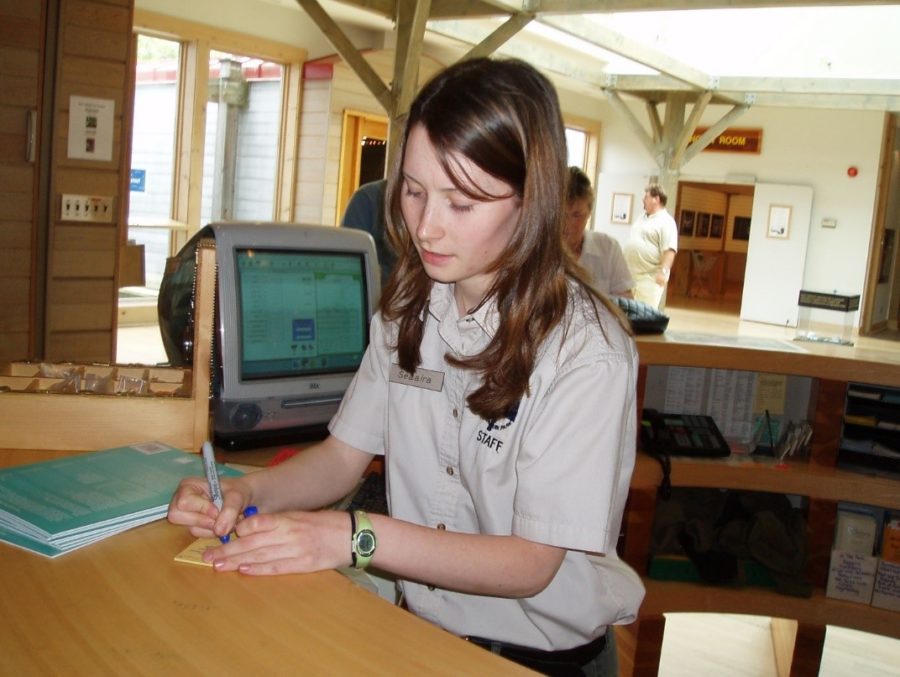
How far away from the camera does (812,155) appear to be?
12.9m

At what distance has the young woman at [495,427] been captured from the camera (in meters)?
1.16

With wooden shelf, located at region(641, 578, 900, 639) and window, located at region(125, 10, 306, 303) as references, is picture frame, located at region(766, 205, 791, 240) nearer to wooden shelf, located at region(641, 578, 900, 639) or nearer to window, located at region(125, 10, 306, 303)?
window, located at region(125, 10, 306, 303)

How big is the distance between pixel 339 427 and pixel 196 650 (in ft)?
1.92

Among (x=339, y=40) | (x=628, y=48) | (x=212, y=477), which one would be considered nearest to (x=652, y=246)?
(x=628, y=48)

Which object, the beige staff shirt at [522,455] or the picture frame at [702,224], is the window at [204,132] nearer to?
the beige staff shirt at [522,455]

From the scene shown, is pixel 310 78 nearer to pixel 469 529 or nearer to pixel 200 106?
pixel 200 106

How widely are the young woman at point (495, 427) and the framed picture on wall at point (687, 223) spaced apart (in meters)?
15.8

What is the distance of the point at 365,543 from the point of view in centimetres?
113

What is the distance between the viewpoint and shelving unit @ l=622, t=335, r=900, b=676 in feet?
9.12

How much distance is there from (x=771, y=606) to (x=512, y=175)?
2165 millimetres

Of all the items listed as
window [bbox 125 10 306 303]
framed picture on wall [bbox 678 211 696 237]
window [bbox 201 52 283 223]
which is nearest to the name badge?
window [bbox 125 10 306 303]

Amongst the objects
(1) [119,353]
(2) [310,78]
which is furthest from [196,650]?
(2) [310,78]

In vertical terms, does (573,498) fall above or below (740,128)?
below

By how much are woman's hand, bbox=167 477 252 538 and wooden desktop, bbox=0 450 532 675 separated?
0.05m
